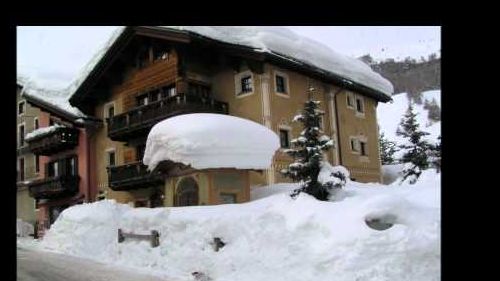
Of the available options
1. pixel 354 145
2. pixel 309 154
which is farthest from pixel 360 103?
pixel 309 154

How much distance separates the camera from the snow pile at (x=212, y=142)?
29.9 feet

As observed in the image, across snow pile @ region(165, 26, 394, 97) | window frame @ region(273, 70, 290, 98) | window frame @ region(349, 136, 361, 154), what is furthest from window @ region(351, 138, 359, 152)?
window frame @ region(273, 70, 290, 98)

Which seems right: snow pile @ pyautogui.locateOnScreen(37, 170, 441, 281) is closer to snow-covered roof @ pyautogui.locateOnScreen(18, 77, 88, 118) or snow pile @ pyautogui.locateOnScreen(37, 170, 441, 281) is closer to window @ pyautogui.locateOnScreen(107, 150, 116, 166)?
window @ pyautogui.locateOnScreen(107, 150, 116, 166)

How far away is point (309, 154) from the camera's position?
890 cm

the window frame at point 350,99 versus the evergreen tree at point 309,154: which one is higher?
the window frame at point 350,99

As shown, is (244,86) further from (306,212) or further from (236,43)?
(306,212)

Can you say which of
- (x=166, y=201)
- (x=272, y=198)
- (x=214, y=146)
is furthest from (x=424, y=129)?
(x=166, y=201)

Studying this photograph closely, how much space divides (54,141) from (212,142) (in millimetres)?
2877

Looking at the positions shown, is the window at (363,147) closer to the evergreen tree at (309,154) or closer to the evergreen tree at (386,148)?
the evergreen tree at (386,148)

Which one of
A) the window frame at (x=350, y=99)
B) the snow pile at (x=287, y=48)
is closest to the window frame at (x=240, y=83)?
the snow pile at (x=287, y=48)

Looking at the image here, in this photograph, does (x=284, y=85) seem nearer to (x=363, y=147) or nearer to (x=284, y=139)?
(x=284, y=139)

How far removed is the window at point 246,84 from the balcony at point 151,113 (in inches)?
20.1

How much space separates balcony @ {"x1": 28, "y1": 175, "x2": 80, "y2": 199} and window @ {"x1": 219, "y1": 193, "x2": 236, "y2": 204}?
2519 mm
